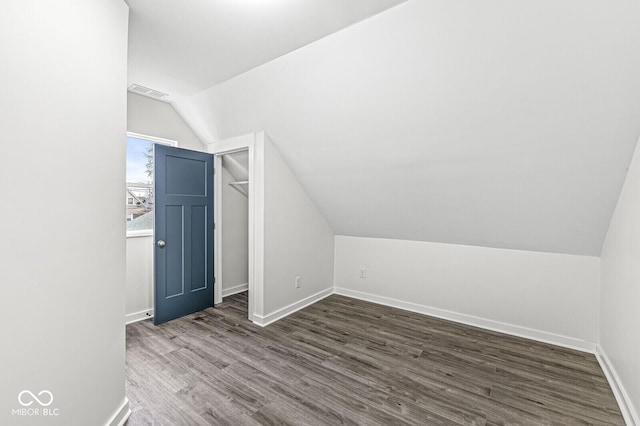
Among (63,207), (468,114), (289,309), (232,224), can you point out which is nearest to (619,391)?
(468,114)

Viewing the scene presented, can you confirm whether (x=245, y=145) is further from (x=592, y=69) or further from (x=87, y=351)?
(x=592, y=69)

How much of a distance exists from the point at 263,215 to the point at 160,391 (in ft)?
5.60

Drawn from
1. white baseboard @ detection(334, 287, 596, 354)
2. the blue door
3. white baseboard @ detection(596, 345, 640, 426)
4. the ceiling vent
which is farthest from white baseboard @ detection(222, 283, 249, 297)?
white baseboard @ detection(596, 345, 640, 426)

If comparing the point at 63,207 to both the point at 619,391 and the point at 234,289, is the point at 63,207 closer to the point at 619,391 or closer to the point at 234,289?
the point at 234,289

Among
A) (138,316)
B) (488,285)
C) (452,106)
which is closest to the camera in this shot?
(452,106)

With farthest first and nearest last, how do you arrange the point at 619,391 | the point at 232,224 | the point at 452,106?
the point at 232,224 → the point at 452,106 → the point at 619,391

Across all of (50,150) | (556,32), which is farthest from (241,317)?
(556,32)

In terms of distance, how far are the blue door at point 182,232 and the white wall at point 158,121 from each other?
0.37m

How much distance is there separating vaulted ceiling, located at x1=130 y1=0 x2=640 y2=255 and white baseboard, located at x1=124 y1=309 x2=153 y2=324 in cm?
227

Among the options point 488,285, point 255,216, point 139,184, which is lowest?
point 488,285

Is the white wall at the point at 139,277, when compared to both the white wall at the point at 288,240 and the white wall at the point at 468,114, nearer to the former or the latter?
the white wall at the point at 288,240

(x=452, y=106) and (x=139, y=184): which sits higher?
(x=452, y=106)

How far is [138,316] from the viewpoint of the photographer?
326cm

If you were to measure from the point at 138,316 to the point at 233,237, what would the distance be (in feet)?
4.80
